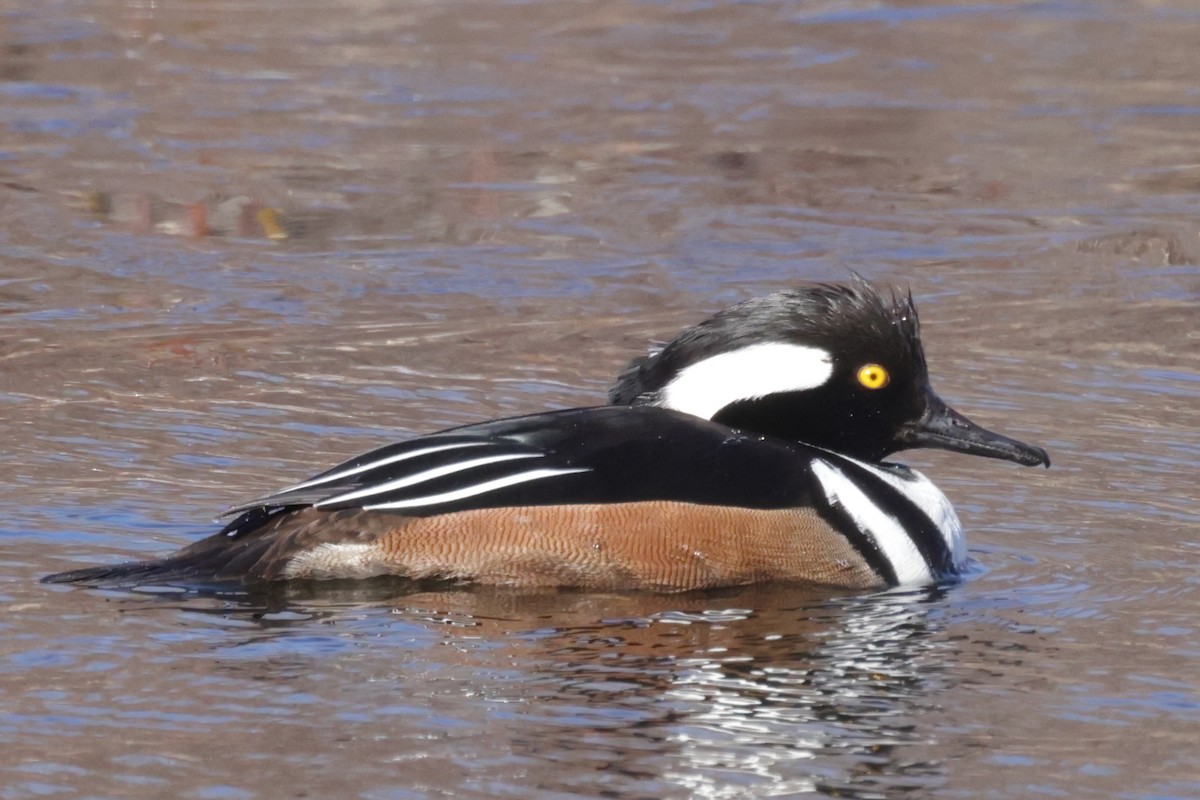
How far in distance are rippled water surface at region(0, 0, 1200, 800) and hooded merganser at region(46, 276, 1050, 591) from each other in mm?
123

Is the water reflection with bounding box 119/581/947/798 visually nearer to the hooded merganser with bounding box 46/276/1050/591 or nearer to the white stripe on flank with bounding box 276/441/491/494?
the hooded merganser with bounding box 46/276/1050/591

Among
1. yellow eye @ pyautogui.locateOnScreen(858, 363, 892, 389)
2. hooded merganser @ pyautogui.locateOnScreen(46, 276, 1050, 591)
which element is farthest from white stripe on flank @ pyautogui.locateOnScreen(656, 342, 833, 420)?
yellow eye @ pyautogui.locateOnScreen(858, 363, 892, 389)

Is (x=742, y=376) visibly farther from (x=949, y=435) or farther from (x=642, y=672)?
(x=642, y=672)

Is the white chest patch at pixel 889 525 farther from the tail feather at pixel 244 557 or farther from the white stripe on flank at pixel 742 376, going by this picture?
the tail feather at pixel 244 557

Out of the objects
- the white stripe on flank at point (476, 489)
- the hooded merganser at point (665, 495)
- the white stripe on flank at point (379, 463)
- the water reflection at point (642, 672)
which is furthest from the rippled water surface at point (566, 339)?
the white stripe on flank at point (379, 463)

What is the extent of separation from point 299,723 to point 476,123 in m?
8.11

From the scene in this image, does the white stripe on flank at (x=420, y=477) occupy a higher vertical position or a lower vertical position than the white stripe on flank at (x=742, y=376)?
lower

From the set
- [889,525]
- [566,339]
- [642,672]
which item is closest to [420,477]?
[642,672]

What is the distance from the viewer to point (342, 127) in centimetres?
1224

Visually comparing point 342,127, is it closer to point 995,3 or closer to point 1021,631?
point 995,3

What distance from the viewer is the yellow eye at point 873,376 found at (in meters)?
6.19

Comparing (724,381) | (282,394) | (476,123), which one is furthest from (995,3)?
(724,381)

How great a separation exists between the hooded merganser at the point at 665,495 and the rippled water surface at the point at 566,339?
0.12m

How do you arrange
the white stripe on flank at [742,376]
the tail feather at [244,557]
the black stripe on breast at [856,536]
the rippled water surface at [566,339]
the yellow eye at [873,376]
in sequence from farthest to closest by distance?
the yellow eye at [873,376] < the white stripe on flank at [742,376] < the black stripe on breast at [856,536] < the tail feather at [244,557] < the rippled water surface at [566,339]
